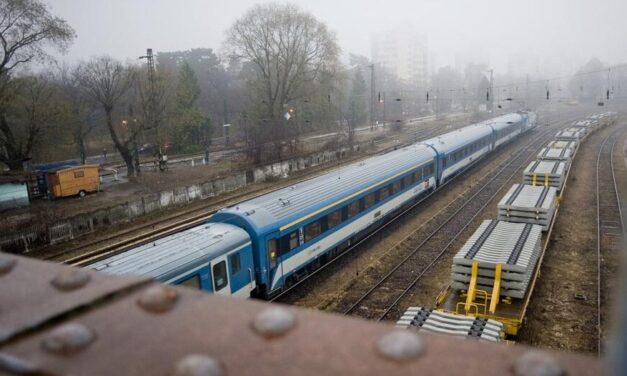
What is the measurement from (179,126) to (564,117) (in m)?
67.9

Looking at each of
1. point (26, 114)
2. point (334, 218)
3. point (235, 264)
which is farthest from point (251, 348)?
point (26, 114)

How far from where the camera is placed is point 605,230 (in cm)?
1988

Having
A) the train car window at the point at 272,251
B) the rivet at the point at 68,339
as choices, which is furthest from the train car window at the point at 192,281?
the rivet at the point at 68,339

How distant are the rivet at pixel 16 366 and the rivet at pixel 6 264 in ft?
2.19

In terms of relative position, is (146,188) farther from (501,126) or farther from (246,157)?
(501,126)

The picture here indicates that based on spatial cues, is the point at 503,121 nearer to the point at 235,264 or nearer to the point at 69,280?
the point at 235,264

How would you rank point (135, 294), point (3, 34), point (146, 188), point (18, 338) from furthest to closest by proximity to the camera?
1. point (146, 188)
2. point (3, 34)
3. point (135, 294)
4. point (18, 338)

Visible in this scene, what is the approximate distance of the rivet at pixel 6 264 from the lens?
1632 millimetres

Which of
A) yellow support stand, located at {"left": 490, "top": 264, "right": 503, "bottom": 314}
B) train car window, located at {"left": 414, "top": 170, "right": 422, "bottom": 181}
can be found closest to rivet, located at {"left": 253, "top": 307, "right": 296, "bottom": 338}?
yellow support stand, located at {"left": 490, "top": 264, "right": 503, "bottom": 314}

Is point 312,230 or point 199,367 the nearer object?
point 199,367

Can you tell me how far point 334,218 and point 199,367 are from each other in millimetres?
15442

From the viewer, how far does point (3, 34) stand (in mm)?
28875

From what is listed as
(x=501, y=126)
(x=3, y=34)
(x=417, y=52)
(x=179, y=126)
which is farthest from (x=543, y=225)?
(x=417, y=52)

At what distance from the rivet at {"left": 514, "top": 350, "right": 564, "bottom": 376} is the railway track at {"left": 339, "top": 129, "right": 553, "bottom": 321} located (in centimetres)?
1239
